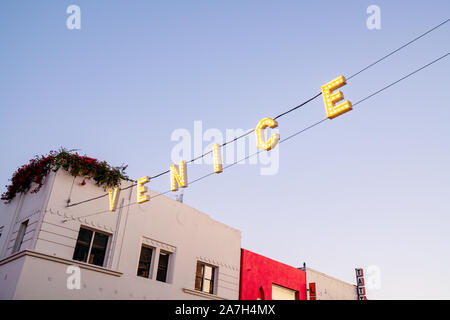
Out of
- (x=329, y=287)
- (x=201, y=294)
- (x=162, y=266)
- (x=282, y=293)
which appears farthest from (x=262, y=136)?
(x=329, y=287)

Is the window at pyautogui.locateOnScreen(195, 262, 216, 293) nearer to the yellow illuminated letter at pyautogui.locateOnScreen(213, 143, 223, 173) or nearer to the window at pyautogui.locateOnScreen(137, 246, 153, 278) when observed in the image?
the window at pyautogui.locateOnScreen(137, 246, 153, 278)

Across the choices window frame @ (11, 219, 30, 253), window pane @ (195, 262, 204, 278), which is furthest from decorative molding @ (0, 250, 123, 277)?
window pane @ (195, 262, 204, 278)

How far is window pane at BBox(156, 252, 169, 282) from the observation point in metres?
17.2

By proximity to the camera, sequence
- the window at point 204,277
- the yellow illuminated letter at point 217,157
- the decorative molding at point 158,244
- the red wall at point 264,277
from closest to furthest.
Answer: the yellow illuminated letter at point 217,157 < the decorative molding at point 158,244 < the window at point 204,277 < the red wall at point 264,277

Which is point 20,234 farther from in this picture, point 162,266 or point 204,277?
point 204,277

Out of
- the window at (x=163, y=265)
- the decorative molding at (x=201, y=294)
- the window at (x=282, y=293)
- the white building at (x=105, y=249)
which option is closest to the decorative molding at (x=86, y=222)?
the white building at (x=105, y=249)

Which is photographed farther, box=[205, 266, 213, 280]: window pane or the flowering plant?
box=[205, 266, 213, 280]: window pane

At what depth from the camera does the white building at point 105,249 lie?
13617mm

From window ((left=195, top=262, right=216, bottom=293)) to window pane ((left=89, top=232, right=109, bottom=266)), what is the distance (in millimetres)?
4853

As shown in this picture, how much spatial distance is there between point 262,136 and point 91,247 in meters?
8.73

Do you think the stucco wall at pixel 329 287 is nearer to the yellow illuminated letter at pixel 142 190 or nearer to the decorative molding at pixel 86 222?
the decorative molding at pixel 86 222

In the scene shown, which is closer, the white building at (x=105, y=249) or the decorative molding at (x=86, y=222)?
the white building at (x=105, y=249)
